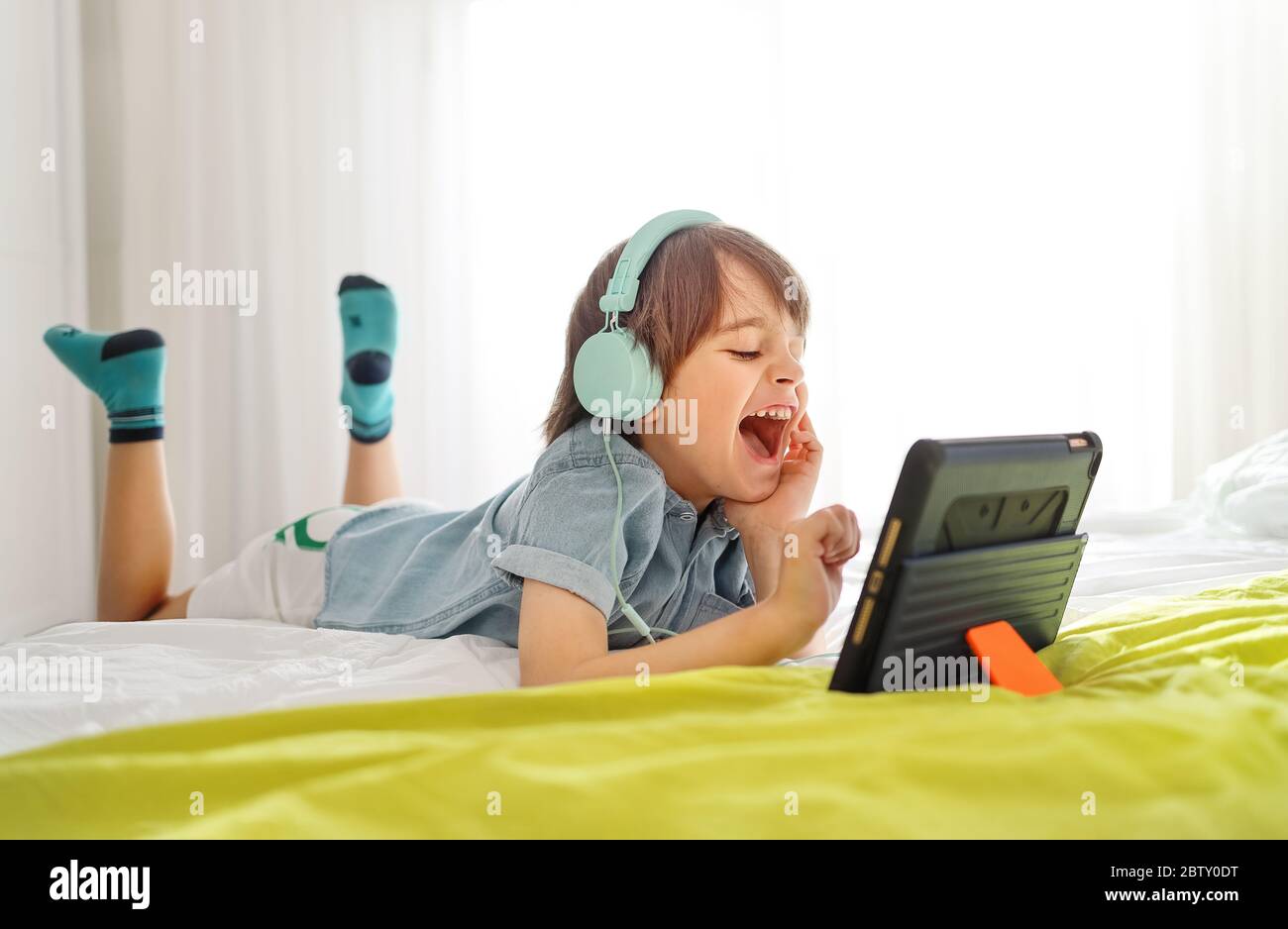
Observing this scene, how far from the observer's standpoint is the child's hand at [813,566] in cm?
84

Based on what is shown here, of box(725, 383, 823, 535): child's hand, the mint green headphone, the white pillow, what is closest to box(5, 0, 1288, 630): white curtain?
the white pillow

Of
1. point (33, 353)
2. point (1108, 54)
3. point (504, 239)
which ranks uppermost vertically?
point (1108, 54)

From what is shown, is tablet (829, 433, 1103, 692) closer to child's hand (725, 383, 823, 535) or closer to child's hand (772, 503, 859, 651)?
child's hand (772, 503, 859, 651)

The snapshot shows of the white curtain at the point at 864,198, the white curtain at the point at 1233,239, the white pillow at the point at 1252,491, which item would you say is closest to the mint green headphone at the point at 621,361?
the white pillow at the point at 1252,491

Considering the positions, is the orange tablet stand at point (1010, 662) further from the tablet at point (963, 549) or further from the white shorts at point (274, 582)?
the white shorts at point (274, 582)

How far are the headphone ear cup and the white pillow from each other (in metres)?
1.04

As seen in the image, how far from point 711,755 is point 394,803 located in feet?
0.55

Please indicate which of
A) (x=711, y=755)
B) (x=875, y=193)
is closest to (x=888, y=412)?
(x=875, y=193)

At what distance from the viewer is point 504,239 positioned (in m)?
2.90

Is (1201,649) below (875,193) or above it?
below

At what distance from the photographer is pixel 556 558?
0.93 meters
